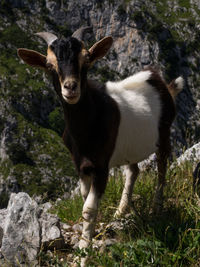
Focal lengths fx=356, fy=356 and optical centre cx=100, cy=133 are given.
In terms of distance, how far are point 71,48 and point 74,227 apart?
2.61 metres

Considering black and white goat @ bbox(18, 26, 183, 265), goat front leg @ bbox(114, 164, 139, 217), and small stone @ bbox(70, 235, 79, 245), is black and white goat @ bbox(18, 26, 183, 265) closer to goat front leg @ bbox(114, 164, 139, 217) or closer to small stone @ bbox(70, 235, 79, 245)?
goat front leg @ bbox(114, 164, 139, 217)

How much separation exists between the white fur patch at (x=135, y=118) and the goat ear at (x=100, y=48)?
27.9 inches

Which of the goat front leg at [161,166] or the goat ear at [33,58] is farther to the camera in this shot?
the goat front leg at [161,166]

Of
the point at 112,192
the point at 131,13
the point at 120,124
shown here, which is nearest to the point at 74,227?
the point at 112,192

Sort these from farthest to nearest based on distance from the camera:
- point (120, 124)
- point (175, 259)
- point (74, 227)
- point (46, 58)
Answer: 1. point (74, 227)
2. point (120, 124)
3. point (46, 58)
4. point (175, 259)

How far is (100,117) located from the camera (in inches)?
179

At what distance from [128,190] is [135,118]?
4.07 ft

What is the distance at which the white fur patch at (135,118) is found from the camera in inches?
193

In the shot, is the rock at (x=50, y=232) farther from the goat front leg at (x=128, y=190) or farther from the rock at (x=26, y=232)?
the goat front leg at (x=128, y=190)

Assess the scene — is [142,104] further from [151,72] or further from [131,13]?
[131,13]

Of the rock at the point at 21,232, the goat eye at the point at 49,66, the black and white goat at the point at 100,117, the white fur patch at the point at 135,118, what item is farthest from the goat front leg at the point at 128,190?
the goat eye at the point at 49,66

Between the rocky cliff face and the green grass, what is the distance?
76137mm

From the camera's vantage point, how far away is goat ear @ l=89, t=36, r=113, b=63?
14.5 feet

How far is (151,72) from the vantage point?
602 cm
